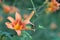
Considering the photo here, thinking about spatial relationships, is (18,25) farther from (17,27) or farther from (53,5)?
(53,5)

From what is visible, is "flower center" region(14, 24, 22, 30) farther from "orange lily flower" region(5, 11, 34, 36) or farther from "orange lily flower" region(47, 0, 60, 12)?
"orange lily flower" region(47, 0, 60, 12)

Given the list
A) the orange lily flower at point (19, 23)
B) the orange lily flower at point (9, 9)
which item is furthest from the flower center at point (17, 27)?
the orange lily flower at point (9, 9)

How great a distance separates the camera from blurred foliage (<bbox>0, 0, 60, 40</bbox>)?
114 cm

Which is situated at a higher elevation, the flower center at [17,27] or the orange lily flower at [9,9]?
the orange lily flower at [9,9]

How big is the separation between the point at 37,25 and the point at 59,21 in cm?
26

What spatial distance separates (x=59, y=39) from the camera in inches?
49.7

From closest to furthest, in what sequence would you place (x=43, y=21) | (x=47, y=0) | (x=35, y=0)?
(x=47, y=0) → (x=43, y=21) → (x=35, y=0)

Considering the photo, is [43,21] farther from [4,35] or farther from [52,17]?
[4,35]

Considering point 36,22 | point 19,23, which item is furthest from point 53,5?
point 19,23

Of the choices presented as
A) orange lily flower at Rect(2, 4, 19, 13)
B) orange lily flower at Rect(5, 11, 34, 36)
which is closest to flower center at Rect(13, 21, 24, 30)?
orange lily flower at Rect(5, 11, 34, 36)

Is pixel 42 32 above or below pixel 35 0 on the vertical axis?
below

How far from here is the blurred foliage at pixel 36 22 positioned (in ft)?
→ 3.73

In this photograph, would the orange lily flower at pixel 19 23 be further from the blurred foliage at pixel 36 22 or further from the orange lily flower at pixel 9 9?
the orange lily flower at pixel 9 9

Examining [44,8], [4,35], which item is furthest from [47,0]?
[4,35]
